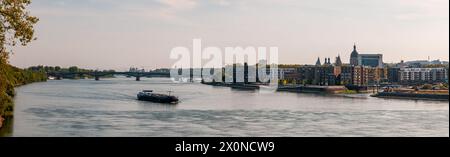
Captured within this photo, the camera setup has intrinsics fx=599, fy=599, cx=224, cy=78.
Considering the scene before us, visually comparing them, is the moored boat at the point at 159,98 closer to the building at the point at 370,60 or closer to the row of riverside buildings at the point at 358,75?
the row of riverside buildings at the point at 358,75

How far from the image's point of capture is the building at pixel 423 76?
5060 inches

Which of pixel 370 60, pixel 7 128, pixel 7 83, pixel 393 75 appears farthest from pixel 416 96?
pixel 370 60

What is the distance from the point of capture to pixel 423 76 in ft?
429

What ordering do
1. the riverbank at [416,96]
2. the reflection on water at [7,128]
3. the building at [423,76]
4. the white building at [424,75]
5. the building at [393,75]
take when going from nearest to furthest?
the reflection on water at [7,128], the riverbank at [416,96], the building at [423,76], the white building at [424,75], the building at [393,75]

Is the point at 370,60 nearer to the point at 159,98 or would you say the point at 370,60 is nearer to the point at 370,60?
the point at 370,60

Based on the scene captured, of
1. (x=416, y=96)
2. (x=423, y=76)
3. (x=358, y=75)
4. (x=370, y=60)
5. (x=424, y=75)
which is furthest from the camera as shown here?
(x=370, y=60)

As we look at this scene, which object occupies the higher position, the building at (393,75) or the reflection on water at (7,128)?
the building at (393,75)

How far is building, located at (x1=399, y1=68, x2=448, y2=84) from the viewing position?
128512mm

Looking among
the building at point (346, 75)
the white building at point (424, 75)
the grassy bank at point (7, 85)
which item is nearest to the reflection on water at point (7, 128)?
the grassy bank at point (7, 85)

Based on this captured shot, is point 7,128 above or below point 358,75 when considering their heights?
below

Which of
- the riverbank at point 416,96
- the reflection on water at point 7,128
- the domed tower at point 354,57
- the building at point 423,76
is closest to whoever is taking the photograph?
the reflection on water at point 7,128

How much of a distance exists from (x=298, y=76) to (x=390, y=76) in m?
21.5
